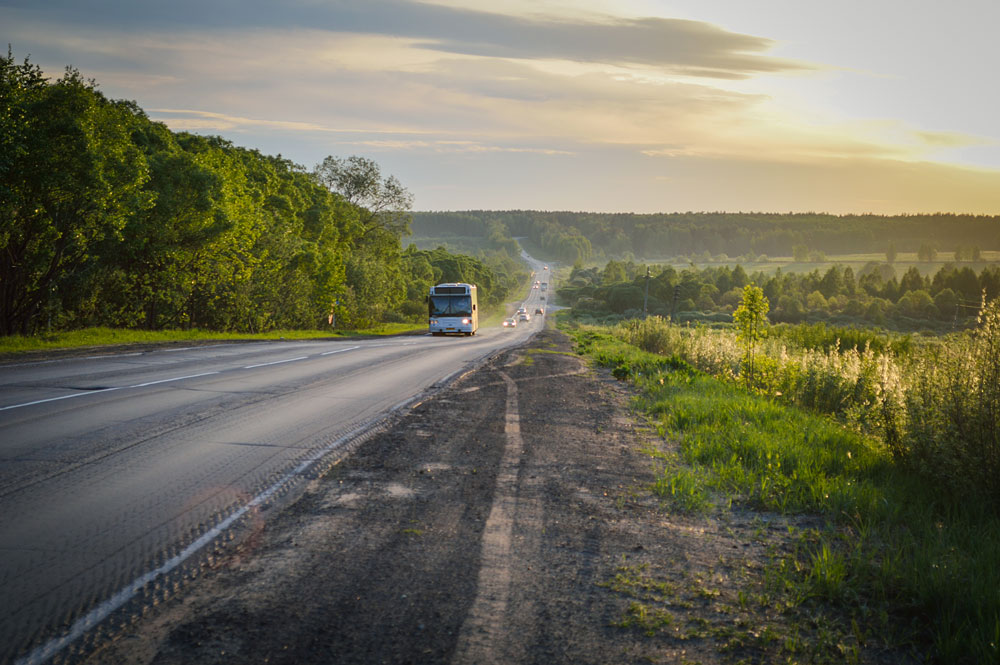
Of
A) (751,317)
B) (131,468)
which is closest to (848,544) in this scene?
(131,468)

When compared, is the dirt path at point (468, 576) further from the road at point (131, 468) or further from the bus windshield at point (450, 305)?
the bus windshield at point (450, 305)

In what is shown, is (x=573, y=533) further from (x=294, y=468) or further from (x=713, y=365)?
(x=713, y=365)

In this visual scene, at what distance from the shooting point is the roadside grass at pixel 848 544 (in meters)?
3.78

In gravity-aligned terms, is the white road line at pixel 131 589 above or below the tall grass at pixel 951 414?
below

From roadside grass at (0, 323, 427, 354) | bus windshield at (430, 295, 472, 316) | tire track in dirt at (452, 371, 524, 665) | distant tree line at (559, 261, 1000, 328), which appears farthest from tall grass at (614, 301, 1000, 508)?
distant tree line at (559, 261, 1000, 328)

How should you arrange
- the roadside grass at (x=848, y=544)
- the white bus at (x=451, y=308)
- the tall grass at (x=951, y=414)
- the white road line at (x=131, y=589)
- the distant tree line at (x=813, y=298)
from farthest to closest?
the distant tree line at (x=813, y=298) < the white bus at (x=451, y=308) < the tall grass at (x=951, y=414) < the roadside grass at (x=848, y=544) < the white road line at (x=131, y=589)

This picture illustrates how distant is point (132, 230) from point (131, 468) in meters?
21.1

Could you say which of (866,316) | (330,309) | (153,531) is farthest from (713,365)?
(866,316)

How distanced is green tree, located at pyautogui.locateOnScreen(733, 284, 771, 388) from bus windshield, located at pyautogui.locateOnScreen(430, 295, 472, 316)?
27.6m

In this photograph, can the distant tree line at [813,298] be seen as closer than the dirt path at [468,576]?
No

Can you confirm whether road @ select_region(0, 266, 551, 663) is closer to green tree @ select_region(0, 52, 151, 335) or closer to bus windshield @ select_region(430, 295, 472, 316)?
green tree @ select_region(0, 52, 151, 335)

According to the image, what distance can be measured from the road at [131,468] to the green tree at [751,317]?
28.7ft

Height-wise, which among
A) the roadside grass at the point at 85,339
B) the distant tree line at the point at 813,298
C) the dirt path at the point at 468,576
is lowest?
the distant tree line at the point at 813,298

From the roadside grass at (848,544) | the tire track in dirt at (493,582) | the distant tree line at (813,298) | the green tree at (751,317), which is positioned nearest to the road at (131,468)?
the tire track in dirt at (493,582)
